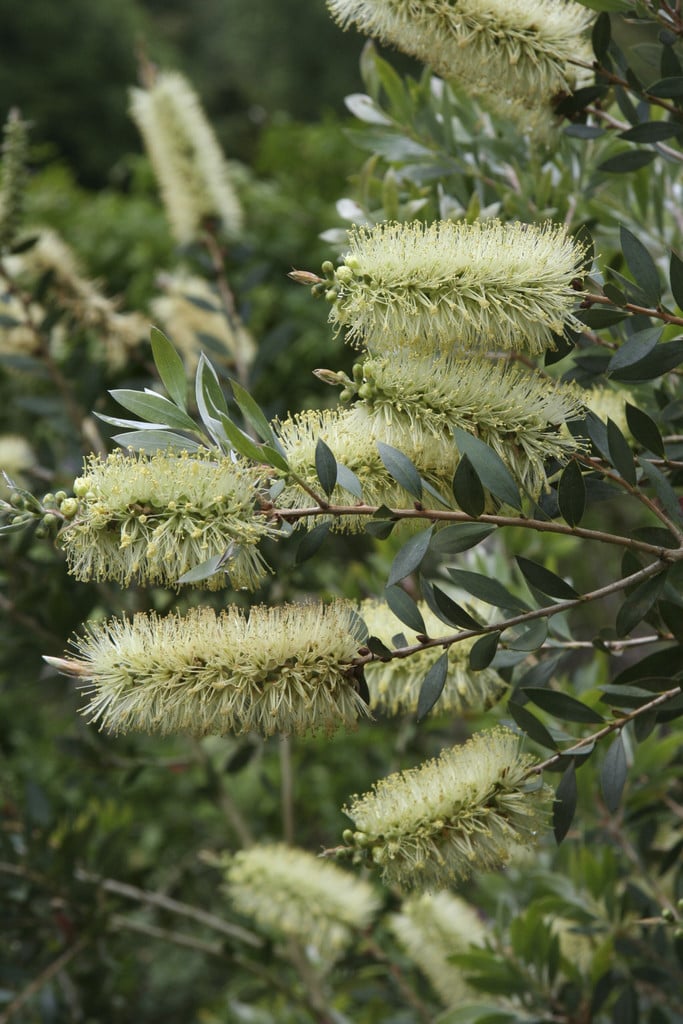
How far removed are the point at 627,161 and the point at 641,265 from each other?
313 mm

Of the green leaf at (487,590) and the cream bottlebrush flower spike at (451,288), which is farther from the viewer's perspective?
the green leaf at (487,590)

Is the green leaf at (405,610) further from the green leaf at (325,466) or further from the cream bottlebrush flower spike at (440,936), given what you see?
the cream bottlebrush flower spike at (440,936)

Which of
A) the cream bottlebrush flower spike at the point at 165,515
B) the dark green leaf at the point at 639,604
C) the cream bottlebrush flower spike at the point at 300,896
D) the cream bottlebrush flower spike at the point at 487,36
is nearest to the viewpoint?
the cream bottlebrush flower spike at the point at 165,515

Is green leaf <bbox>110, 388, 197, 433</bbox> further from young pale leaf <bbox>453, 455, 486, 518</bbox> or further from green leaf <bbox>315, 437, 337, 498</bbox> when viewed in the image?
young pale leaf <bbox>453, 455, 486, 518</bbox>

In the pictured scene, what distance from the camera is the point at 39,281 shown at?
228 centimetres

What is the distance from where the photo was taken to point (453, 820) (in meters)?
1.00

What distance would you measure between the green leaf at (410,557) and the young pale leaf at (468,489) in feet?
0.18

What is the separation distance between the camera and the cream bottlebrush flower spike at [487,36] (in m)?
1.11

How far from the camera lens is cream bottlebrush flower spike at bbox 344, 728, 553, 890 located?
39.4 inches

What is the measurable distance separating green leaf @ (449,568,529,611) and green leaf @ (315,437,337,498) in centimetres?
20

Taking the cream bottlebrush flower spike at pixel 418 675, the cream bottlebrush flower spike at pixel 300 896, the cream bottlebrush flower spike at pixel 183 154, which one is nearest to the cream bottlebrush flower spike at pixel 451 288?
the cream bottlebrush flower spike at pixel 418 675

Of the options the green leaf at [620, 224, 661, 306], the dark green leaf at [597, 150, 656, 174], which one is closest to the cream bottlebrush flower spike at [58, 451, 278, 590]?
A: the green leaf at [620, 224, 661, 306]

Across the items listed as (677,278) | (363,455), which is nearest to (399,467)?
(363,455)

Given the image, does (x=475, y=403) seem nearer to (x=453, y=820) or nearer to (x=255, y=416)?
(x=255, y=416)
